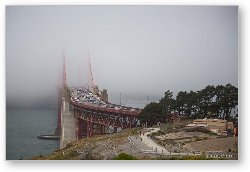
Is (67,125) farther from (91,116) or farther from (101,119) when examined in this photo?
(101,119)

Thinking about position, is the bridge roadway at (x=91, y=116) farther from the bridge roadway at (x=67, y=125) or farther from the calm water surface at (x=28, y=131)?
the calm water surface at (x=28, y=131)

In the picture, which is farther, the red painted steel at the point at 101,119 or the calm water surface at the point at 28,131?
the red painted steel at the point at 101,119

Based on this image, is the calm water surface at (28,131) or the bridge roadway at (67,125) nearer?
the calm water surface at (28,131)

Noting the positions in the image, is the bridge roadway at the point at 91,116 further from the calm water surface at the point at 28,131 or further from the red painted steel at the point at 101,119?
the calm water surface at the point at 28,131

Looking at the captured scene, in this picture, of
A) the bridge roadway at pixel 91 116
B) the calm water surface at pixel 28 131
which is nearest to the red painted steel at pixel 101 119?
the bridge roadway at pixel 91 116

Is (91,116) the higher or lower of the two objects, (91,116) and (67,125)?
the higher

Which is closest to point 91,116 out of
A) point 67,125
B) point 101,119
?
point 101,119

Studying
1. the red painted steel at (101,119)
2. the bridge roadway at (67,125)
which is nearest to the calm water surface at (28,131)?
the bridge roadway at (67,125)

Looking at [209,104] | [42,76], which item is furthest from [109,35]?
[209,104]

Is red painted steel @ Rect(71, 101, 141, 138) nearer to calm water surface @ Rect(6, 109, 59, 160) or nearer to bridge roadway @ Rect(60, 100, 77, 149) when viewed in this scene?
bridge roadway @ Rect(60, 100, 77, 149)

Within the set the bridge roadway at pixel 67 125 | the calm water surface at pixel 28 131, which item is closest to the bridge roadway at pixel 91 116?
the bridge roadway at pixel 67 125
